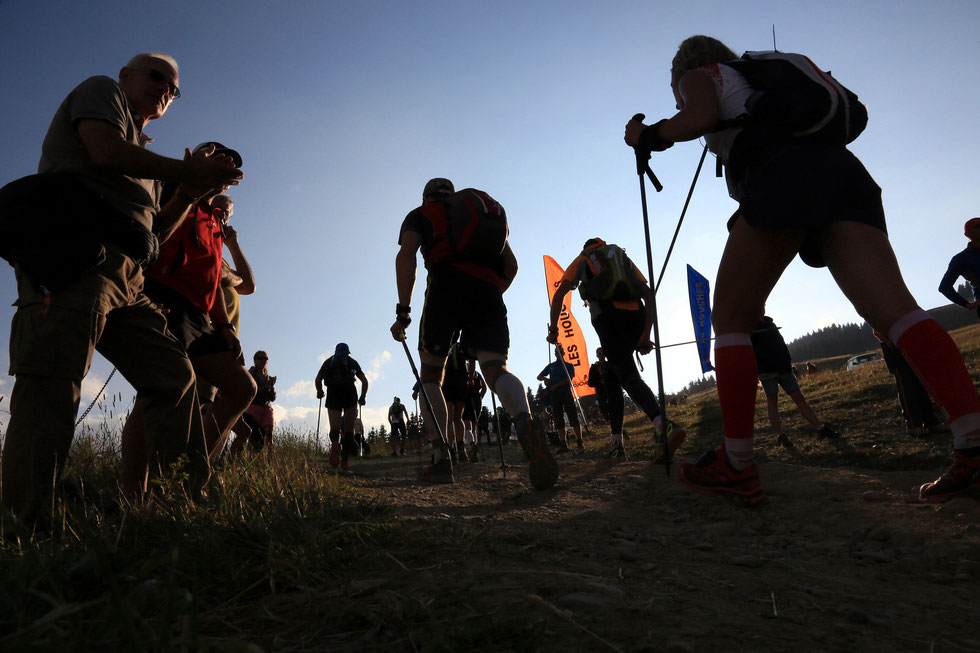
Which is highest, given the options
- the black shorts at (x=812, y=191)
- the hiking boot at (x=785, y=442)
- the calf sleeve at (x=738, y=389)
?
the black shorts at (x=812, y=191)

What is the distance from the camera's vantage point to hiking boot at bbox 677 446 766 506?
8.55 ft

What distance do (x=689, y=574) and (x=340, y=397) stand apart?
7186mm

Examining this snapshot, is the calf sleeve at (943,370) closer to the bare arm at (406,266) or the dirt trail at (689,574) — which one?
the dirt trail at (689,574)

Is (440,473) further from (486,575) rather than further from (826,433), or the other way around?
(826,433)

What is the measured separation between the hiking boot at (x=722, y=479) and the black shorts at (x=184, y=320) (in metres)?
2.75

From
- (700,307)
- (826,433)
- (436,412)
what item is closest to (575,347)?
(700,307)

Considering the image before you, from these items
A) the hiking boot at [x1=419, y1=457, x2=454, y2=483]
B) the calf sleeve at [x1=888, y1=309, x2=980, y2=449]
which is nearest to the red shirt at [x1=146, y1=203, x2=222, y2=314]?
the hiking boot at [x1=419, y1=457, x2=454, y2=483]

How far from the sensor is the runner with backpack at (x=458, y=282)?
3898 millimetres

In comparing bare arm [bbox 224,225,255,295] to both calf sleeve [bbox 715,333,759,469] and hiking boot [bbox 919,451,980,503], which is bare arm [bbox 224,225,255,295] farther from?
hiking boot [bbox 919,451,980,503]

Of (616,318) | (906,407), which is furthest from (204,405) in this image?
(906,407)

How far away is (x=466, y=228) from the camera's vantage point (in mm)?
3883

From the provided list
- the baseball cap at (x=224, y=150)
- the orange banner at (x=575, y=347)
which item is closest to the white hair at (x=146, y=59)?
the baseball cap at (x=224, y=150)

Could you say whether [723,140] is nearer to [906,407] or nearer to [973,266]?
[906,407]

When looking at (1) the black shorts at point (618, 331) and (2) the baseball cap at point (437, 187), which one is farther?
(1) the black shorts at point (618, 331)
